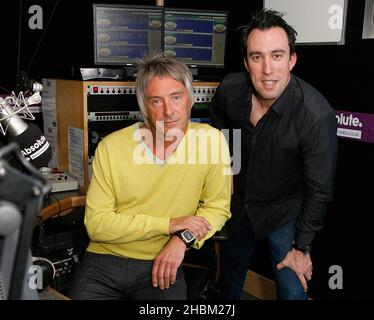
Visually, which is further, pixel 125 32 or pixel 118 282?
pixel 125 32

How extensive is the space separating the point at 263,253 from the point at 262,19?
4.81 feet

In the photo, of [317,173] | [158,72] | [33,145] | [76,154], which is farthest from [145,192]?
[76,154]

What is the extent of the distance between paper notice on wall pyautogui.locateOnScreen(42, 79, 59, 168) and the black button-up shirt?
0.93 m

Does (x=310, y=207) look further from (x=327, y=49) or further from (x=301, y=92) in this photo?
(x=327, y=49)

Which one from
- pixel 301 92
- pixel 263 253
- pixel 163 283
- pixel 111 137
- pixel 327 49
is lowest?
pixel 263 253

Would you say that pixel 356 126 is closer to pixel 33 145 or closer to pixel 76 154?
pixel 76 154

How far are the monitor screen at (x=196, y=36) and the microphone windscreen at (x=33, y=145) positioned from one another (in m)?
1.43

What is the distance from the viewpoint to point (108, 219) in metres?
1.50

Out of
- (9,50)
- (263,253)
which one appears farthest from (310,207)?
(9,50)

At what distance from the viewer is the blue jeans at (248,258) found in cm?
187

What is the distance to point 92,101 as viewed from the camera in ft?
7.02

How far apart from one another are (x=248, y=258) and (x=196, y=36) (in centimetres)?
127
